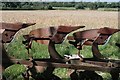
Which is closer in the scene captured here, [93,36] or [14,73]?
[93,36]

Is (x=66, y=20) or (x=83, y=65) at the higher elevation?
(x=83, y=65)

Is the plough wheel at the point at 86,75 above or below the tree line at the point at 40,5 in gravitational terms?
above

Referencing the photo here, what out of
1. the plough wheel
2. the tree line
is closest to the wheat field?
the plough wheel

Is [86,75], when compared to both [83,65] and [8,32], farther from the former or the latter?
[8,32]

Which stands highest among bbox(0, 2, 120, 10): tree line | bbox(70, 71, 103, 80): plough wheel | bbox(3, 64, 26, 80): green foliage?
bbox(70, 71, 103, 80): plough wheel

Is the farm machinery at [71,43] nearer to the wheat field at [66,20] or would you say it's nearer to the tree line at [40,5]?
the wheat field at [66,20]

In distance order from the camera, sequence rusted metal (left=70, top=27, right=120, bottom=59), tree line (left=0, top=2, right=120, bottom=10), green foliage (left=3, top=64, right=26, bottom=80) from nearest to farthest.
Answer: rusted metal (left=70, top=27, right=120, bottom=59) < green foliage (left=3, top=64, right=26, bottom=80) < tree line (left=0, top=2, right=120, bottom=10)

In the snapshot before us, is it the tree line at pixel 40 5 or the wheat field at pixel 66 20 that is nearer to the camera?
the wheat field at pixel 66 20

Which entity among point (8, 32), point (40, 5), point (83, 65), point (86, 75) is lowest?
point (40, 5)

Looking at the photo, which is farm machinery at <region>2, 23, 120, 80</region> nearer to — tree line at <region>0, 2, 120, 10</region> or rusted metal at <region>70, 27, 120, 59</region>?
rusted metal at <region>70, 27, 120, 59</region>

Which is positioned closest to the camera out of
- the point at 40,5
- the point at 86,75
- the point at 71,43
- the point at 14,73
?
the point at 71,43

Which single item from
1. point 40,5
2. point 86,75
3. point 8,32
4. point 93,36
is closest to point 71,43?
point 93,36

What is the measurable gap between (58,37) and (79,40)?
9.5 inches

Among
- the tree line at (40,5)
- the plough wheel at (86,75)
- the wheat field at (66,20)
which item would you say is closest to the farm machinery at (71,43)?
the plough wheel at (86,75)
